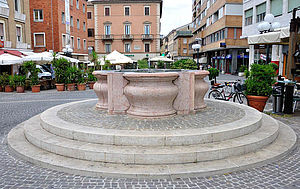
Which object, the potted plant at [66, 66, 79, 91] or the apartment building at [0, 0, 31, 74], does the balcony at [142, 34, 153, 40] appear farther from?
the potted plant at [66, 66, 79, 91]

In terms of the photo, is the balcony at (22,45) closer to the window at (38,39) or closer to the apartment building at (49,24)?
the apartment building at (49,24)

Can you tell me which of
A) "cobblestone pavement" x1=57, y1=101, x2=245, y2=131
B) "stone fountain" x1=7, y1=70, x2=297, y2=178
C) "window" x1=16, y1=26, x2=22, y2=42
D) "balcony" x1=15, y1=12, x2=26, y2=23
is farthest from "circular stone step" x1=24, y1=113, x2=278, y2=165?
"window" x1=16, y1=26, x2=22, y2=42

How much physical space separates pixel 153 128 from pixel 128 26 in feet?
155

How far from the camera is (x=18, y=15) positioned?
2448 cm

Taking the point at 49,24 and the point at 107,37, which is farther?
the point at 107,37

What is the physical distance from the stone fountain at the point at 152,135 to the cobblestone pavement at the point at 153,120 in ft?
0.07

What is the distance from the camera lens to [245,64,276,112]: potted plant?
8641 mm

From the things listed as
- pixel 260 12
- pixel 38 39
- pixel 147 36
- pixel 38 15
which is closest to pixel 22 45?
pixel 38 39

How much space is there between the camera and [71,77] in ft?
57.6

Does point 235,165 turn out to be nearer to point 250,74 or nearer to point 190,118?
point 190,118

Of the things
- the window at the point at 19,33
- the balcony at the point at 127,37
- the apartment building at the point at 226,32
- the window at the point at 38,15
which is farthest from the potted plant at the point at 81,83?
the balcony at the point at 127,37

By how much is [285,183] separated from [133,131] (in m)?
2.68

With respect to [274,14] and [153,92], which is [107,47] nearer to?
[274,14]

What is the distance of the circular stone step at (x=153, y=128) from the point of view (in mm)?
4797
